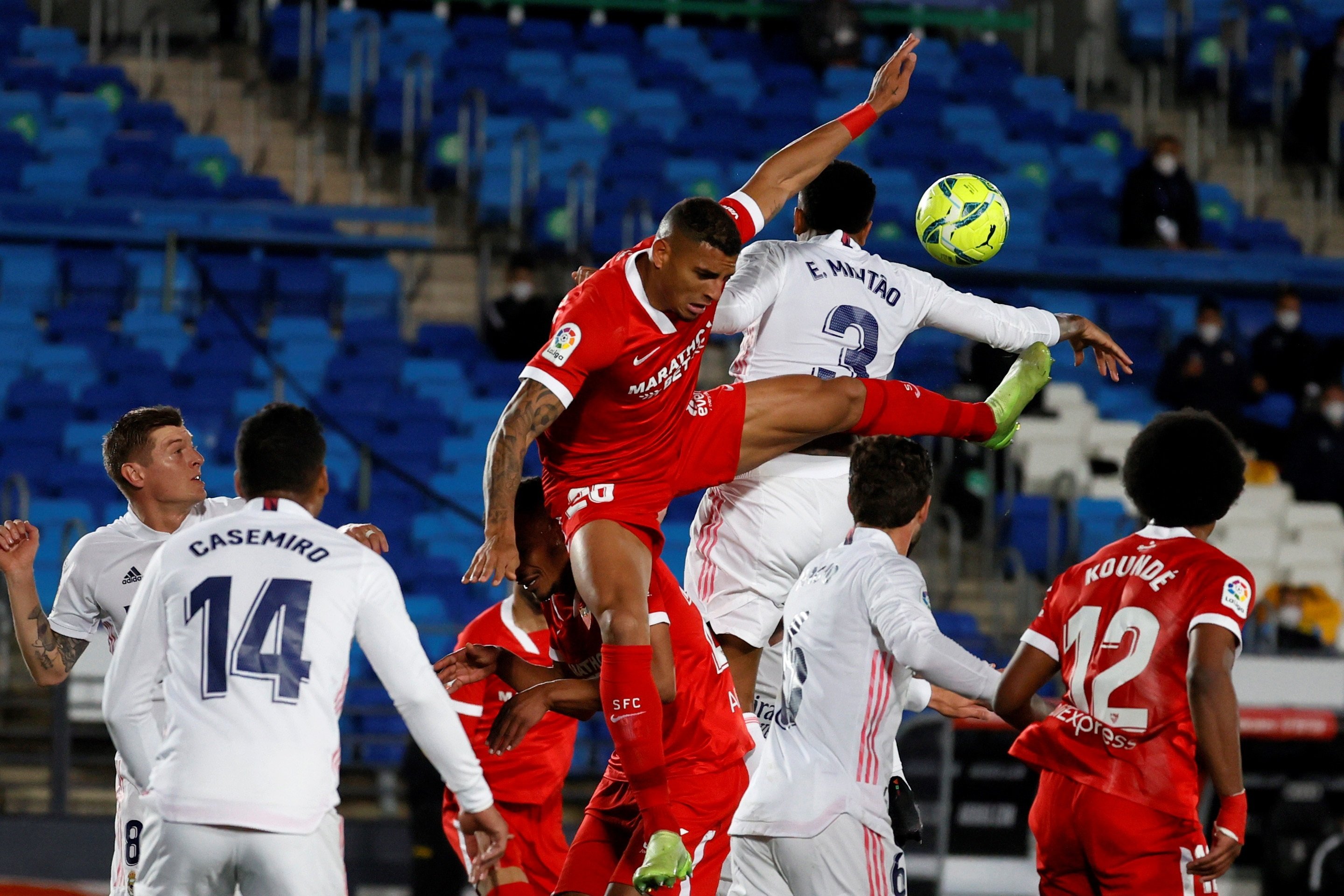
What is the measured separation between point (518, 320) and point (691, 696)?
8.56 meters

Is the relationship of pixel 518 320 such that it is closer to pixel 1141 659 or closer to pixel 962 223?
pixel 962 223

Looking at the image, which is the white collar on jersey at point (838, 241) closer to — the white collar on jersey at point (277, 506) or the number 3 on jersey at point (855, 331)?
the number 3 on jersey at point (855, 331)

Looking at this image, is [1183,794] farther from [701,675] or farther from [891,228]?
[891,228]

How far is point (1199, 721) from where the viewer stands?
4609 mm

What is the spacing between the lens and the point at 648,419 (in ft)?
18.4

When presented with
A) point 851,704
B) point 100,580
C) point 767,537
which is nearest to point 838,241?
point 767,537

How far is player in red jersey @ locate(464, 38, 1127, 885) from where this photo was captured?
504 centimetres

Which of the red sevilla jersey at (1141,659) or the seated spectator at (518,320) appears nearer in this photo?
the red sevilla jersey at (1141,659)

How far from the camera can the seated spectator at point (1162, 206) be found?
51.5ft

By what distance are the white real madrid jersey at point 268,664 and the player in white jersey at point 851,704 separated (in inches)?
39.2

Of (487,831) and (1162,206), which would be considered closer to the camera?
(487,831)

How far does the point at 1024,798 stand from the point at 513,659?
5.29 metres

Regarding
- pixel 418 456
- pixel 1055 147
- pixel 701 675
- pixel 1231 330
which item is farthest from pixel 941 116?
pixel 701 675

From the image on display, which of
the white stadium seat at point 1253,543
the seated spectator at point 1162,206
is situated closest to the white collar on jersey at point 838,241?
the white stadium seat at point 1253,543
